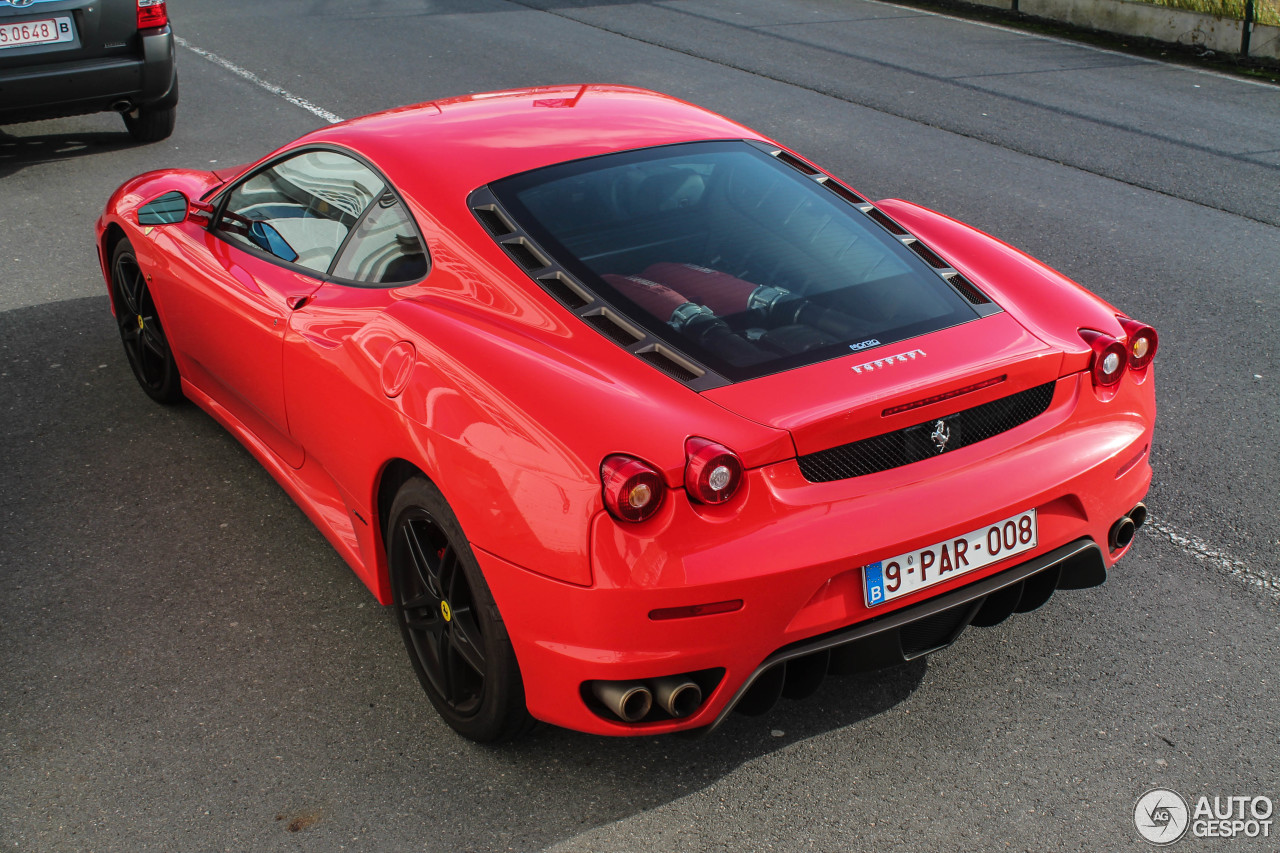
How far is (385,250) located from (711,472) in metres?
1.43

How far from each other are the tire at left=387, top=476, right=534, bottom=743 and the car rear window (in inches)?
28.6

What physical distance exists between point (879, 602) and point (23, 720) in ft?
7.73

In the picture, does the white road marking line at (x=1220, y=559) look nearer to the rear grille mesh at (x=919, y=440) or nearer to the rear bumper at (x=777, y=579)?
the rear bumper at (x=777, y=579)

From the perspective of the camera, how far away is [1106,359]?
118 inches

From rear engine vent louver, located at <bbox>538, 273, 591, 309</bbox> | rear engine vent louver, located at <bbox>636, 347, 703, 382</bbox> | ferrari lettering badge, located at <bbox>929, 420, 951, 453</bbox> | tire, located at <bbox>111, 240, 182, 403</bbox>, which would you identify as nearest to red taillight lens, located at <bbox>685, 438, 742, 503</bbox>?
rear engine vent louver, located at <bbox>636, 347, 703, 382</bbox>

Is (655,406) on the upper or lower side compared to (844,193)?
lower

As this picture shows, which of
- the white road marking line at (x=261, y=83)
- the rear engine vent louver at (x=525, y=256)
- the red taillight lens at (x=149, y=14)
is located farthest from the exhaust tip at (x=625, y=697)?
the red taillight lens at (x=149, y=14)

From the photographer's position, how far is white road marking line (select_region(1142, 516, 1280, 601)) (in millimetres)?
3600

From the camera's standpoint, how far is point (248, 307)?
3764mm

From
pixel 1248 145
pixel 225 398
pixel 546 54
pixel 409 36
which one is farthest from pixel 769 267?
pixel 409 36

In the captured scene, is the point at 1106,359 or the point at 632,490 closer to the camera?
the point at 632,490

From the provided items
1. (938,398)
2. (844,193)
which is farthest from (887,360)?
(844,193)

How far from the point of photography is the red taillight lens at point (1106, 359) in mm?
2971

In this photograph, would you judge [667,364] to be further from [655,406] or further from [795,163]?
[795,163]
